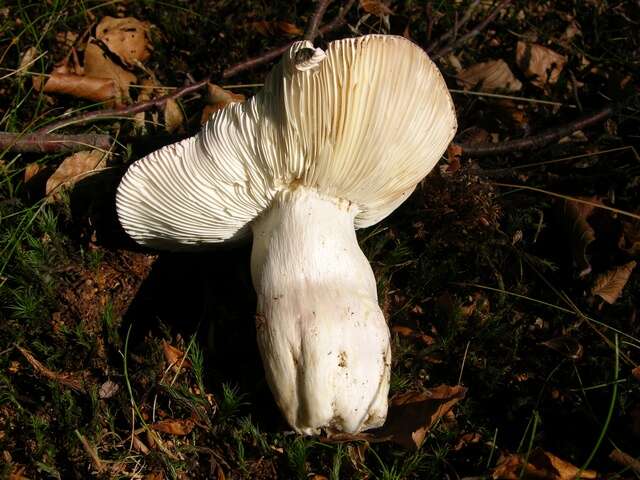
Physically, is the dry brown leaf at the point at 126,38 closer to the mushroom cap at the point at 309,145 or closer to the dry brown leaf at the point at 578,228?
the mushroom cap at the point at 309,145

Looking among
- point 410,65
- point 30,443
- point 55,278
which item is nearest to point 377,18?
point 410,65

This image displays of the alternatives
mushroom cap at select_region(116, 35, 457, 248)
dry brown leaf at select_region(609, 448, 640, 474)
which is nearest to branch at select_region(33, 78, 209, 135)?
mushroom cap at select_region(116, 35, 457, 248)

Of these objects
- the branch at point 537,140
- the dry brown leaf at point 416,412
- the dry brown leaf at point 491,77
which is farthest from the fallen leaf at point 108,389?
the dry brown leaf at point 491,77

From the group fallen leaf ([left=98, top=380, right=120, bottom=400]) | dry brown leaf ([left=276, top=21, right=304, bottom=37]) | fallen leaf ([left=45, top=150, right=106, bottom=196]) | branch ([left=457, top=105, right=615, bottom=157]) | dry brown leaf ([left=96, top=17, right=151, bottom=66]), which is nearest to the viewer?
fallen leaf ([left=98, top=380, right=120, bottom=400])

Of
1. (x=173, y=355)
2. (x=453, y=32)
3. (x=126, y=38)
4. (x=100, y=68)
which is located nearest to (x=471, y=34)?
(x=453, y=32)

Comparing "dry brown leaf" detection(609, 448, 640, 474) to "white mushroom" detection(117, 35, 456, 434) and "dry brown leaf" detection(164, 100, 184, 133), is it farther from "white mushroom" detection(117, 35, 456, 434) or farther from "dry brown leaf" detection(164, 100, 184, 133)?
"dry brown leaf" detection(164, 100, 184, 133)

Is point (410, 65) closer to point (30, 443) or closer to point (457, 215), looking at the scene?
point (457, 215)
